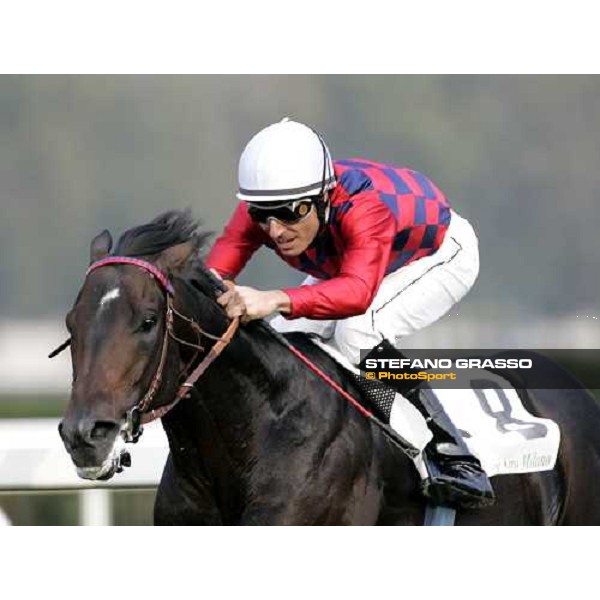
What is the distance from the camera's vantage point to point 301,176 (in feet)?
9.63

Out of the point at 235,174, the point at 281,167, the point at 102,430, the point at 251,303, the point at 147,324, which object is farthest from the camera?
the point at 235,174

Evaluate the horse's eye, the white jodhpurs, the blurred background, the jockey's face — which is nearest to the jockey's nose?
Answer: the jockey's face

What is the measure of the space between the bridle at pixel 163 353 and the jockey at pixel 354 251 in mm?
112

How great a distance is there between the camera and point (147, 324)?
8.41 feet

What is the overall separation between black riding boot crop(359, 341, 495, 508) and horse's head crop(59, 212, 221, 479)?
0.65 metres

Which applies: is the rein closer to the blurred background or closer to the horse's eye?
the horse's eye

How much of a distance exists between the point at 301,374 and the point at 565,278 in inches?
107

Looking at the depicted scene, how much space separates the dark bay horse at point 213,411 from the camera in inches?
97.6

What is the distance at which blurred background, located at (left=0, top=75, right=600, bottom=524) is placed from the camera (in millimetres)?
4980

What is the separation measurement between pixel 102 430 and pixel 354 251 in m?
0.89

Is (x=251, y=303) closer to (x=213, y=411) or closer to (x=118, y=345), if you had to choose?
(x=213, y=411)

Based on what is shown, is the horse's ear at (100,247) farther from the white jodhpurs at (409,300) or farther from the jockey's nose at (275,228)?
the white jodhpurs at (409,300)

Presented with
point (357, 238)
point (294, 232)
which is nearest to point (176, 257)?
point (294, 232)

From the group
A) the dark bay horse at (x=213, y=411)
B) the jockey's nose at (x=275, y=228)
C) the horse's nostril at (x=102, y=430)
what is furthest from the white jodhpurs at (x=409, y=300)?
the horse's nostril at (x=102, y=430)
